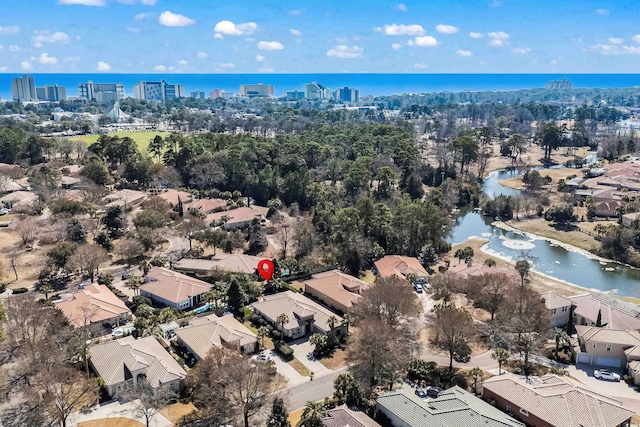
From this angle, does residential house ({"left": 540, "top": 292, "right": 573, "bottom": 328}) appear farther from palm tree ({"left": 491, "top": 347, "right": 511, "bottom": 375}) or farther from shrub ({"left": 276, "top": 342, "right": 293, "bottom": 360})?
shrub ({"left": 276, "top": 342, "right": 293, "bottom": 360})

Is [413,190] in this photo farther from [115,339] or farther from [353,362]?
[115,339]

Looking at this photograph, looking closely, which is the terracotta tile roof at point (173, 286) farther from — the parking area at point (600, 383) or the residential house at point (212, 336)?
the parking area at point (600, 383)

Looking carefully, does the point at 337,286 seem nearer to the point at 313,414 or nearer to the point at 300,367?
the point at 300,367

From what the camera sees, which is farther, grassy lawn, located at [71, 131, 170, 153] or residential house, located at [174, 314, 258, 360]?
grassy lawn, located at [71, 131, 170, 153]

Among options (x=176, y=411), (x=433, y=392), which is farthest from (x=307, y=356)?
(x=176, y=411)

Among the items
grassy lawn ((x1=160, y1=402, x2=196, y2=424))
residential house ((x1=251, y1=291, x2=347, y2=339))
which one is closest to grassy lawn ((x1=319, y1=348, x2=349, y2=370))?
residential house ((x1=251, y1=291, x2=347, y2=339))

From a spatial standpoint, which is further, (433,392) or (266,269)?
(266,269)

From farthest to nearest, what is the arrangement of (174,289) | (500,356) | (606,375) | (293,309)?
(174,289) → (293,309) → (606,375) → (500,356)
